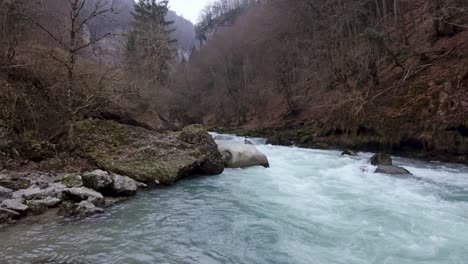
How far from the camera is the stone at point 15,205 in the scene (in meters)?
6.21

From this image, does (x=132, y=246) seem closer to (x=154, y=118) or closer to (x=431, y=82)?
(x=154, y=118)

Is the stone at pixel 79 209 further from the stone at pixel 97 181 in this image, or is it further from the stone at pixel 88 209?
the stone at pixel 97 181

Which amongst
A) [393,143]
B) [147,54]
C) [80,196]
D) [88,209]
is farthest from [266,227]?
[147,54]

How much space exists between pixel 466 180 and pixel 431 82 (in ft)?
22.5

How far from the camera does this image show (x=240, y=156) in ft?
40.8

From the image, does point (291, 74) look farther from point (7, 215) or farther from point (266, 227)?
point (7, 215)

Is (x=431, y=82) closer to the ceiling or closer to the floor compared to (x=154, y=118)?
closer to the ceiling

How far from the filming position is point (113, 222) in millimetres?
6355

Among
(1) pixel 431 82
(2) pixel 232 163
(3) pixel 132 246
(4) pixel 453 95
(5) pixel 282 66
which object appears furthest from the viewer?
(5) pixel 282 66

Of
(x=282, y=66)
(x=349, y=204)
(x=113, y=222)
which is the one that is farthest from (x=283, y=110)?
(x=113, y=222)

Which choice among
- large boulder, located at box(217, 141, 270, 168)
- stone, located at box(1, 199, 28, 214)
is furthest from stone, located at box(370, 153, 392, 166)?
stone, located at box(1, 199, 28, 214)

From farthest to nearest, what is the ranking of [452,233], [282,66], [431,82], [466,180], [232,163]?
[282,66] → [431,82] → [232,163] → [466,180] → [452,233]

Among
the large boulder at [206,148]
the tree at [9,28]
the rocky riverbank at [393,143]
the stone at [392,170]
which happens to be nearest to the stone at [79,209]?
the large boulder at [206,148]

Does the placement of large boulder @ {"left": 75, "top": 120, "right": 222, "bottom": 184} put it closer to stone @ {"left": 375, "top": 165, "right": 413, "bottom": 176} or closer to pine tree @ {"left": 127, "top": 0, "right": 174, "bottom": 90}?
stone @ {"left": 375, "top": 165, "right": 413, "bottom": 176}
